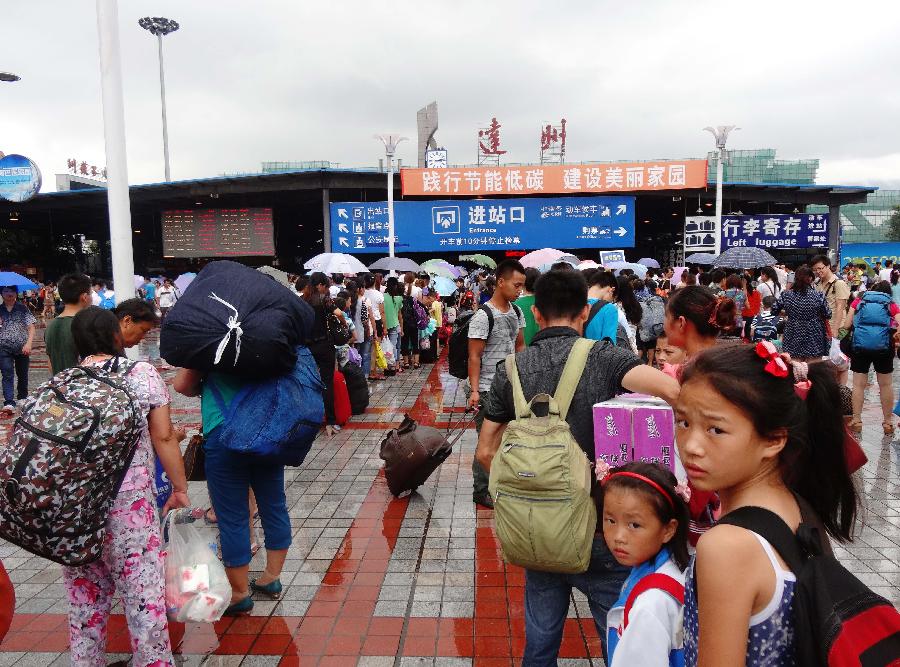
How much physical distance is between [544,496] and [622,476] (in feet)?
0.99

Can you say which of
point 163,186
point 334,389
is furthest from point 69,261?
point 334,389

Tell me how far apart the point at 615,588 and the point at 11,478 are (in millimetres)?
2119

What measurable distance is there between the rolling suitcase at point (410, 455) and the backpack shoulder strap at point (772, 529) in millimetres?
3807

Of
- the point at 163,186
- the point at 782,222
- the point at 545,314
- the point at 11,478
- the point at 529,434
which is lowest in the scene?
the point at 11,478

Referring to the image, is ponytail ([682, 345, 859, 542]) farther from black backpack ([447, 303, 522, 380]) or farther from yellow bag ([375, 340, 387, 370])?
yellow bag ([375, 340, 387, 370])

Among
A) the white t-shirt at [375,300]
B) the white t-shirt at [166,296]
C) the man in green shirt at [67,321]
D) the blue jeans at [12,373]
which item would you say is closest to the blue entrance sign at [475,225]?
the white t-shirt at [166,296]

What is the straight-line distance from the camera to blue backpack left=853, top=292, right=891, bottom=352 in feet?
20.5

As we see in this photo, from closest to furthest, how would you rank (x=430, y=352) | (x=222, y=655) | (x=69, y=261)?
(x=222, y=655) < (x=430, y=352) < (x=69, y=261)

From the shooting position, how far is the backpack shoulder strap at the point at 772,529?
118cm

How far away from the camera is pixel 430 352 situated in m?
Result: 12.7

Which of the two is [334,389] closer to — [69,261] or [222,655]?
[222,655]

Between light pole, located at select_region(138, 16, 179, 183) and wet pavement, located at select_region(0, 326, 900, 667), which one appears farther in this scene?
light pole, located at select_region(138, 16, 179, 183)

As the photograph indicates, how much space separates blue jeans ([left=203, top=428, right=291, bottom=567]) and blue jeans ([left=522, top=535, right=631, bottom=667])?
59.6 inches

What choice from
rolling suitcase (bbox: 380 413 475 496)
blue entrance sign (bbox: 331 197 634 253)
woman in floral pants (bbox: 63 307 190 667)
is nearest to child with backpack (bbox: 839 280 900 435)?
rolling suitcase (bbox: 380 413 475 496)
